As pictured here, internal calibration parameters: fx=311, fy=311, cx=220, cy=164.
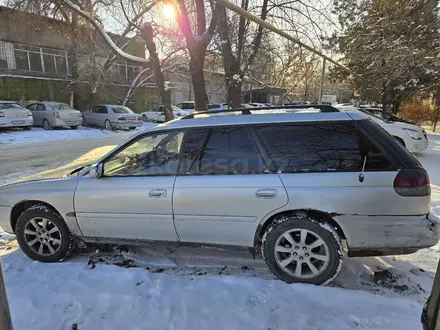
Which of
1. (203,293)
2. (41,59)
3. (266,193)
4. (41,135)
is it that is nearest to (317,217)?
(266,193)

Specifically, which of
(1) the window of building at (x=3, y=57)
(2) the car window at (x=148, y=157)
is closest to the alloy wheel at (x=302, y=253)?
(2) the car window at (x=148, y=157)

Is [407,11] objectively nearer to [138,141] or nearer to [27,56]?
[138,141]

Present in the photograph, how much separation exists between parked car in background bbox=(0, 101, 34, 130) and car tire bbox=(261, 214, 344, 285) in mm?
16350

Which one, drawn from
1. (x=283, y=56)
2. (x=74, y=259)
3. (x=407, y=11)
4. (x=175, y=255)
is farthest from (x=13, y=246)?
(x=283, y=56)

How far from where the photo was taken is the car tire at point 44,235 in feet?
12.0

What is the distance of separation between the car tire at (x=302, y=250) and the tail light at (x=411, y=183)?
719 mm

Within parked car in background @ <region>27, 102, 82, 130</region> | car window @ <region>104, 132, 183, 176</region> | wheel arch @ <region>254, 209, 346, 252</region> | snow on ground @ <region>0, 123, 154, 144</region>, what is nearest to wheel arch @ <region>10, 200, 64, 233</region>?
car window @ <region>104, 132, 183, 176</region>

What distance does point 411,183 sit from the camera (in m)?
2.82

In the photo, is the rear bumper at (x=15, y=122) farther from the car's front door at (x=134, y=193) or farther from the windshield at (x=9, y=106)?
the car's front door at (x=134, y=193)

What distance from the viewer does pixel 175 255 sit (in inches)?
150

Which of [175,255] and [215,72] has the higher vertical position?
[215,72]

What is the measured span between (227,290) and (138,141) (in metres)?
1.90

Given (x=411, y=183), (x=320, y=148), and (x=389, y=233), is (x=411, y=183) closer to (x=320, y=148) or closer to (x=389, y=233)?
(x=389, y=233)

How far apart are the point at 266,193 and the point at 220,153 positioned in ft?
2.17
